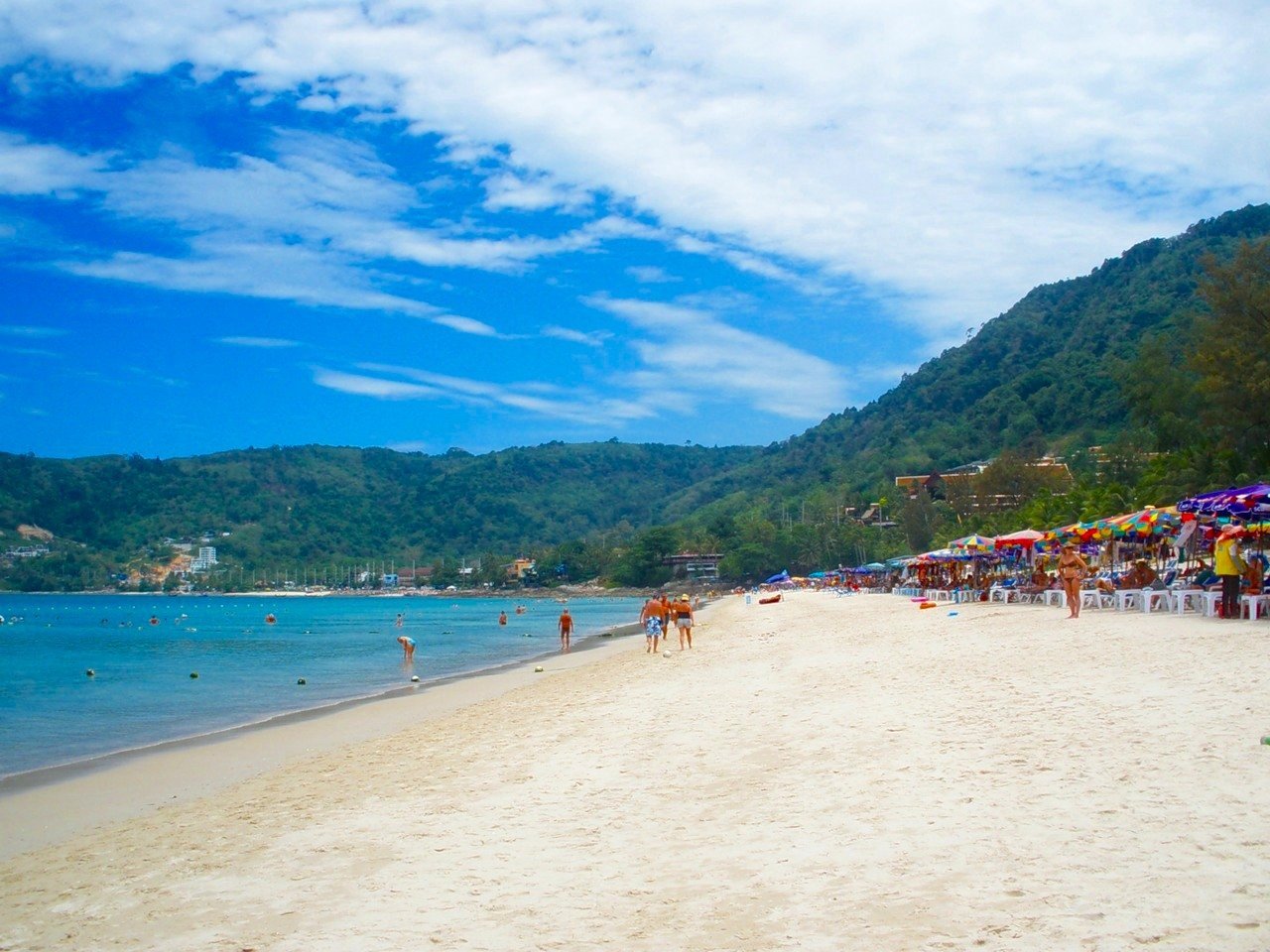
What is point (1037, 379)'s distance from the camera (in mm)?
127750

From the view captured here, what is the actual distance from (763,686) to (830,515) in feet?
384

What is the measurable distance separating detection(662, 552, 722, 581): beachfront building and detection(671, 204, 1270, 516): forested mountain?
21177mm

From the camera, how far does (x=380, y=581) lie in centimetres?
19025

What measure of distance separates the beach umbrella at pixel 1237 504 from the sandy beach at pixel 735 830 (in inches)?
201

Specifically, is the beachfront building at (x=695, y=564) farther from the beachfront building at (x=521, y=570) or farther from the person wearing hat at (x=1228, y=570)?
the person wearing hat at (x=1228, y=570)

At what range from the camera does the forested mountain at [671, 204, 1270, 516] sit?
112 meters

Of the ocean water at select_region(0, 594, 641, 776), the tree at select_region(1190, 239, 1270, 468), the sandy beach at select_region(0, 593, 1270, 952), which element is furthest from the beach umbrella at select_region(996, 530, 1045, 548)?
the sandy beach at select_region(0, 593, 1270, 952)

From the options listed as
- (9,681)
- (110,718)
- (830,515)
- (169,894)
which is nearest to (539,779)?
(169,894)

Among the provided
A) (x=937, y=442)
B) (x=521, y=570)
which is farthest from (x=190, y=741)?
(x=521, y=570)

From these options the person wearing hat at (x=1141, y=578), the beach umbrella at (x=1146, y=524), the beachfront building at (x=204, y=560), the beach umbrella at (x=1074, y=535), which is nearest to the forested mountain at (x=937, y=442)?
the beachfront building at (x=204, y=560)

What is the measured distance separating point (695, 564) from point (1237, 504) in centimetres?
12953

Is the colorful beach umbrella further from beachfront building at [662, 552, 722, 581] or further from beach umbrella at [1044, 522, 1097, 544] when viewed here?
beachfront building at [662, 552, 722, 581]

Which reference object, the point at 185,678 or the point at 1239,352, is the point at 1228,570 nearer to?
the point at 1239,352

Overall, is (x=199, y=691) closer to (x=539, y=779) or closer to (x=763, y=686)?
(x=763, y=686)
